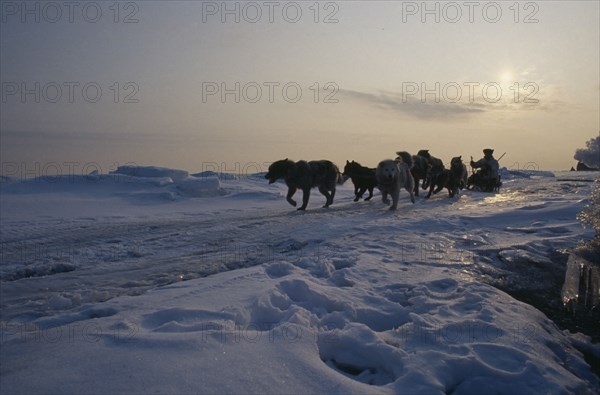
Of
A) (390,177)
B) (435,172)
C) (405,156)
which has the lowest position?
(390,177)

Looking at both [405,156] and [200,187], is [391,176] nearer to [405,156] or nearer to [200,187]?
[405,156]

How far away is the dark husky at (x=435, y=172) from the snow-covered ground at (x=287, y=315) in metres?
7.27

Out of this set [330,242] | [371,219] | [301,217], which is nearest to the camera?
[330,242]

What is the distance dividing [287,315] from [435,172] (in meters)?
13.1

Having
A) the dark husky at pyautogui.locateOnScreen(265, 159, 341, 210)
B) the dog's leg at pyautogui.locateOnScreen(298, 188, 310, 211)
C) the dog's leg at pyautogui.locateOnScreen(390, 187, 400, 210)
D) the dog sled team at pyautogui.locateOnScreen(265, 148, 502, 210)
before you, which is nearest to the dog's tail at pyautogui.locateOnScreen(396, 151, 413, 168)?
the dog sled team at pyautogui.locateOnScreen(265, 148, 502, 210)

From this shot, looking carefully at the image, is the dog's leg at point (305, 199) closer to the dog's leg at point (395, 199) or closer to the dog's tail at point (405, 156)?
the dog's leg at point (395, 199)

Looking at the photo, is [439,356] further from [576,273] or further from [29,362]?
[576,273]

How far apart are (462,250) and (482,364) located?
137 inches

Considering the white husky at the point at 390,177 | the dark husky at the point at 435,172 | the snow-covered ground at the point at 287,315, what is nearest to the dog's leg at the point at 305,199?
the white husky at the point at 390,177

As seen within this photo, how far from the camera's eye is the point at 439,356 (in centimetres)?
257

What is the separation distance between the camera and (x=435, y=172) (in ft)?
49.8

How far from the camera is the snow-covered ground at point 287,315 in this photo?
2270 millimetres

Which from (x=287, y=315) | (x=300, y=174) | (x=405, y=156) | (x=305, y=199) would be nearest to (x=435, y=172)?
(x=405, y=156)

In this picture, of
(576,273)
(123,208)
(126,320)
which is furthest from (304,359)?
(123,208)
